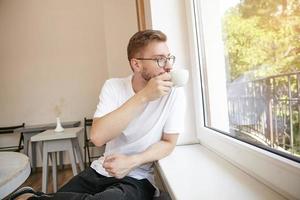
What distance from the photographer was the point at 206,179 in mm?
905

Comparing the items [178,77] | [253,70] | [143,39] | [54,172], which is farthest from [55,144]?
[253,70]

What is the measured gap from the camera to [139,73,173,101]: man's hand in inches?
39.4

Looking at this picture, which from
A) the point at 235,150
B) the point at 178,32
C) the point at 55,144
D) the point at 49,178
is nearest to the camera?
the point at 235,150

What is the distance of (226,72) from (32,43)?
4047 millimetres

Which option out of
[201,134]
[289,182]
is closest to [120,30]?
[201,134]

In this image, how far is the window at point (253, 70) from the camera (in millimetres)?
702

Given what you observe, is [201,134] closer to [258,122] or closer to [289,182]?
[258,122]

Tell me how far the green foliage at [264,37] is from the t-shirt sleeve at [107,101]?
532 mm

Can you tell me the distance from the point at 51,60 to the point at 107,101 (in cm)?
363

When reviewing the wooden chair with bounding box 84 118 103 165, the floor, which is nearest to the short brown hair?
the floor

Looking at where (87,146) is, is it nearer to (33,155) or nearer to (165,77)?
(33,155)

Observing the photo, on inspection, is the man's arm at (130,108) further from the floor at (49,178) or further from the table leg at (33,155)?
the table leg at (33,155)

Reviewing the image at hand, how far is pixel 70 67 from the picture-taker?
14.8 ft

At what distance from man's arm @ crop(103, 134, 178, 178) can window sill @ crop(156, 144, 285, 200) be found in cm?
5
